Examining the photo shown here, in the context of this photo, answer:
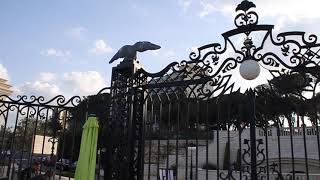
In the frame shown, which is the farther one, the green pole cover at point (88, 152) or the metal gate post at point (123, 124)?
the metal gate post at point (123, 124)

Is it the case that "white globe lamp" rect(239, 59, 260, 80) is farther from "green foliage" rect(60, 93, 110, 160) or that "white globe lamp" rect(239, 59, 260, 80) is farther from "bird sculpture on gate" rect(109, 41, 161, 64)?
"green foliage" rect(60, 93, 110, 160)

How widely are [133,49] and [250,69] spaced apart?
2.51 m

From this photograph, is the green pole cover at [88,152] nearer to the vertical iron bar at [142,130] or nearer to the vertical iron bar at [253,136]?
the vertical iron bar at [142,130]

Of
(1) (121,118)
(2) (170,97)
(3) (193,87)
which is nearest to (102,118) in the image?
(1) (121,118)

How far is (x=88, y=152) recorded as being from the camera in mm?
6305

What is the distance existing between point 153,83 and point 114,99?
0.86 meters

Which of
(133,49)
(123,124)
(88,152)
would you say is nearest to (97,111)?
(123,124)

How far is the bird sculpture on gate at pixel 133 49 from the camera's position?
6.90 m

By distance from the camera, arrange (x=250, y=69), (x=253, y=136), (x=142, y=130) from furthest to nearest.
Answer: (x=142, y=130) → (x=250, y=69) → (x=253, y=136)

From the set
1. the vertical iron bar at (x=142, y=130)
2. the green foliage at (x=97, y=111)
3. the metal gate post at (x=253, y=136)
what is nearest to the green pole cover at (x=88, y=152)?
the green foliage at (x=97, y=111)

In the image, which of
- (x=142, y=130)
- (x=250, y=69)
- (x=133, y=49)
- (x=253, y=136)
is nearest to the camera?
(x=253, y=136)

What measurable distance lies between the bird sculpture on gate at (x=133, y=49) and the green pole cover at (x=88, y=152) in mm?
1417

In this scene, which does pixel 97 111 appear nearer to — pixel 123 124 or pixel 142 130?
pixel 123 124

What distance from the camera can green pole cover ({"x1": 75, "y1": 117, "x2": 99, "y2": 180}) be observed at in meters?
6.16
